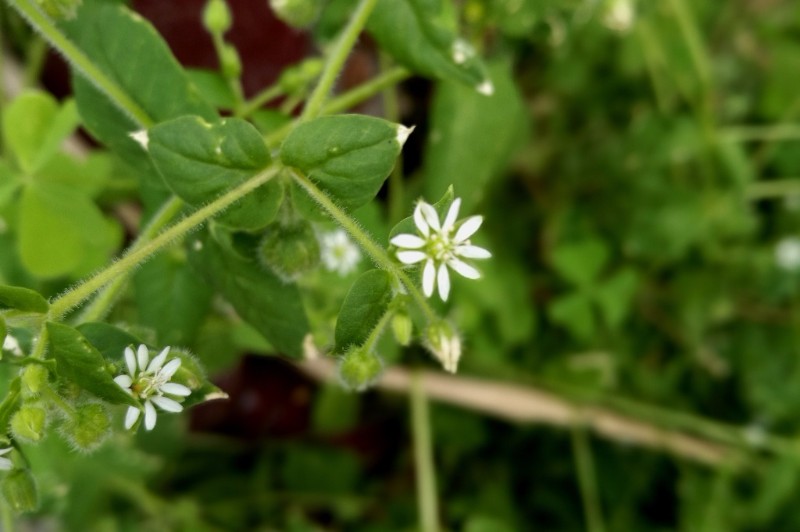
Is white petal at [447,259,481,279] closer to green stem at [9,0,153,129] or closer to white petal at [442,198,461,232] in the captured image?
white petal at [442,198,461,232]

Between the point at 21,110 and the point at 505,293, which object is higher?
the point at 505,293

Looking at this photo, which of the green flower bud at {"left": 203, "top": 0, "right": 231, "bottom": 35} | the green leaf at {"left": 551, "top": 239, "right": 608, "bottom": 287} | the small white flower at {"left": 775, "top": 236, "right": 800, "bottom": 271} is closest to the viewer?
the green flower bud at {"left": 203, "top": 0, "right": 231, "bottom": 35}

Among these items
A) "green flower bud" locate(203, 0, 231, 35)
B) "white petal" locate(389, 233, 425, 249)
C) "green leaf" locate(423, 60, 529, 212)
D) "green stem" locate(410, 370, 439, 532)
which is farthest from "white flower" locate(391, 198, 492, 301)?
"green stem" locate(410, 370, 439, 532)

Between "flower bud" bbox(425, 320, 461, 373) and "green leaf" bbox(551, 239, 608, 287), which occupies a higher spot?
"green leaf" bbox(551, 239, 608, 287)

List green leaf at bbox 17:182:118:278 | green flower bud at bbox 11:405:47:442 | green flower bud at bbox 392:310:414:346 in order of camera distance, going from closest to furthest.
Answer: green flower bud at bbox 11:405:47:442 < green flower bud at bbox 392:310:414:346 < green leaf at bbox 17:182:118:278

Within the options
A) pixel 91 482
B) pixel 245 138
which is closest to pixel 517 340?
pixel 91 482

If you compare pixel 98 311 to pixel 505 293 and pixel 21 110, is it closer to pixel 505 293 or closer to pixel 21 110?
pixel 21 110

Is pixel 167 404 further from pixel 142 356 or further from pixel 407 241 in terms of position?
pixel 407 241

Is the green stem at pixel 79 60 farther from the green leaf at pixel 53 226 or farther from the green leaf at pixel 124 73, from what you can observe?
the green leaf at pixel 53 226
